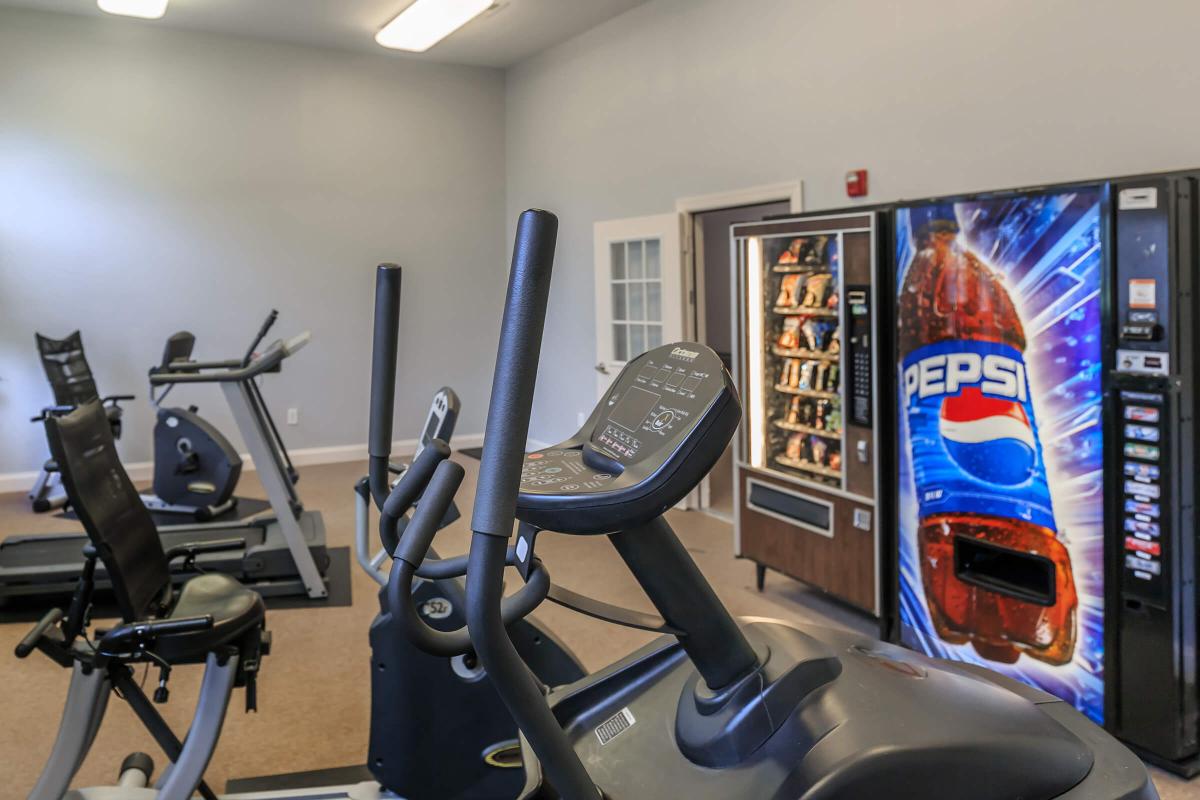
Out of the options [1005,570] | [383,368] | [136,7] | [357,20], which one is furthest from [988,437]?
[136,7]

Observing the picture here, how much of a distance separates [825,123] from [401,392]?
4399 mm

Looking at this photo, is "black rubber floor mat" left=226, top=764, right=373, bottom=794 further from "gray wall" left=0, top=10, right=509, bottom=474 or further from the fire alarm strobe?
"gray wall" left=0, top=10, right=509, bottom=474

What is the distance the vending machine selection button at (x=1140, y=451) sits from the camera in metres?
2.71

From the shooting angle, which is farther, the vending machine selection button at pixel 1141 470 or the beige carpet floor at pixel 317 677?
the beige carpet floor at pixel 317 677

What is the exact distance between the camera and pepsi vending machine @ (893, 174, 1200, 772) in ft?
8.85

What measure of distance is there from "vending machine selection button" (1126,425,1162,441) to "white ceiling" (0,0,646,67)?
14.7 feet

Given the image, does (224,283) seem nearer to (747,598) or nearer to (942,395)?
(747,598)

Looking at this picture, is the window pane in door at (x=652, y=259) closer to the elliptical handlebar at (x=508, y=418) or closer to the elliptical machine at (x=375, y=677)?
the elliptical machine at (x=375, y=677)

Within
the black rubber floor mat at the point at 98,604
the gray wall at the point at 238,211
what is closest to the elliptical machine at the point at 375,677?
the black rubber floor mat at the point at 98,604

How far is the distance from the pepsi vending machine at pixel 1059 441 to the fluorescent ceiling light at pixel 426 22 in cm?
367

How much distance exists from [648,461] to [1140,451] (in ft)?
7.64

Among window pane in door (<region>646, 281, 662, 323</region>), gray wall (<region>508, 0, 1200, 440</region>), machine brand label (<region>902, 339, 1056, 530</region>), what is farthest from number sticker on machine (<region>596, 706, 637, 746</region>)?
window pane in door (<region>646, 281, 662, 323</region>)

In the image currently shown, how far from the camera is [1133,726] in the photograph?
2838 mm

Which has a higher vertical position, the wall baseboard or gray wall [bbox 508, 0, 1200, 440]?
gray wall [bbox 508, 0, 1200, 440]
